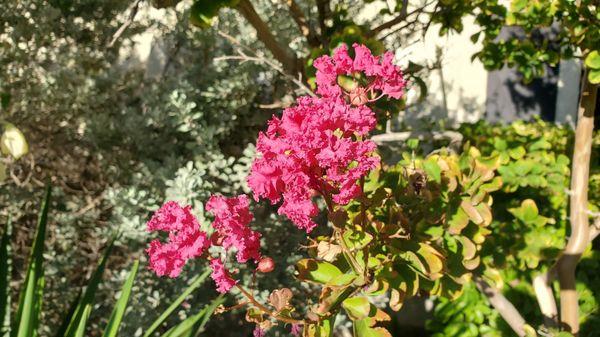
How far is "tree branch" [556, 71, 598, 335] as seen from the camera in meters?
2.30

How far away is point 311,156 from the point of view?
1.14 metres

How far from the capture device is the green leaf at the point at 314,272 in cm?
143

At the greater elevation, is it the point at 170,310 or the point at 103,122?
the point at 103,122

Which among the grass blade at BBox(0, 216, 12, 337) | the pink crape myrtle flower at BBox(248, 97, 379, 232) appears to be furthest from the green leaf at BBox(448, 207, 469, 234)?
the grass blade at BBox(0, 216, 12, 337)

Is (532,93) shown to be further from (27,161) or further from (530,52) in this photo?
(27,161)

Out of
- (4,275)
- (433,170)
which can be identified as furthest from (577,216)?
(4,275)

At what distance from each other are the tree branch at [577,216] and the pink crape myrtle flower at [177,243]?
173 cm

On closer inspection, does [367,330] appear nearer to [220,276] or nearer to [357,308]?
[357,308]

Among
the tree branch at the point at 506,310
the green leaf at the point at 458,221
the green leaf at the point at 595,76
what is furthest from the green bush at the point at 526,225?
the green leaf at the point at 458,221

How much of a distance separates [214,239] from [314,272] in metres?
0.29

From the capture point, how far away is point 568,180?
296 cm

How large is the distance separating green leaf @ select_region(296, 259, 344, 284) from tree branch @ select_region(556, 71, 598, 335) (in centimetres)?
138

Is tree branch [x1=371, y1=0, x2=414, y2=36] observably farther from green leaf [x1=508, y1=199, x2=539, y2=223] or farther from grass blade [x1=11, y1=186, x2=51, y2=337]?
grass blade [x1=11, y1=186, x2=51, y2=337]

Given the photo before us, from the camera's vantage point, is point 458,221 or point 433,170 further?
point 433,170
